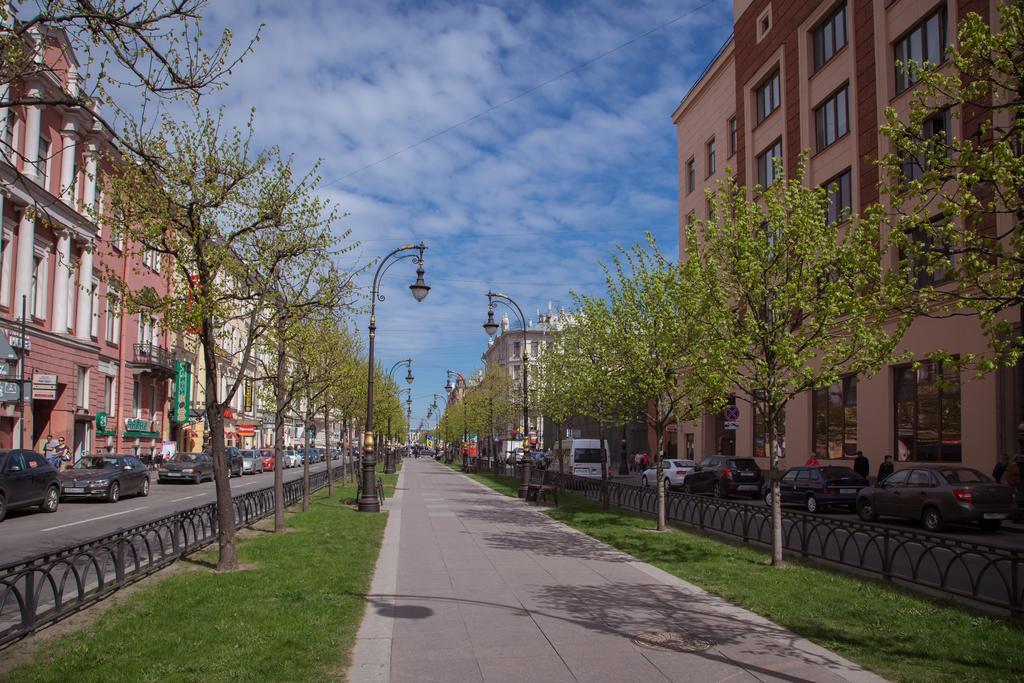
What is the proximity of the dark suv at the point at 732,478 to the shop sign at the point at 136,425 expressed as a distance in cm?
3209

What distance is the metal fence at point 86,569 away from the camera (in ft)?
23.5

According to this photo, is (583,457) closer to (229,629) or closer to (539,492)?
(539,492)

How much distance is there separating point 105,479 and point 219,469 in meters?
15.4

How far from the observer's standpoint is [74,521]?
18562mm

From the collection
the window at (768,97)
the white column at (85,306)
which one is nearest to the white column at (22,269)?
the white column at (85,306)

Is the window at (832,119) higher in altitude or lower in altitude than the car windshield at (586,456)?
higher

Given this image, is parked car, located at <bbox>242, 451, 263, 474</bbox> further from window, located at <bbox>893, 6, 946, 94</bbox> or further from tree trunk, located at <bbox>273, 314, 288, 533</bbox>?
window, located at <bbox>893, 6, 946, 94</bbox>

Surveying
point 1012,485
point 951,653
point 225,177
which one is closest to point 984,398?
point 1012,485

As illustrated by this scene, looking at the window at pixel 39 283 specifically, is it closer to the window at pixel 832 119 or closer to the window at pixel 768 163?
the window at pixel 768 163

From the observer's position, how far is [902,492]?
19219mm

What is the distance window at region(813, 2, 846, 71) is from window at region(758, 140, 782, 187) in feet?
12.9

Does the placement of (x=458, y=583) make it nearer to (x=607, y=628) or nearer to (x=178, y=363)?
(x=607, y=628)

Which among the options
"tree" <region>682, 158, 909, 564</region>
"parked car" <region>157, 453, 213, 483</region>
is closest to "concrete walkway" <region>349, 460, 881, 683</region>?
"tree" <region>682, 158, 909, 564</region>

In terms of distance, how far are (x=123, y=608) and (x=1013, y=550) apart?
9.26 metres
